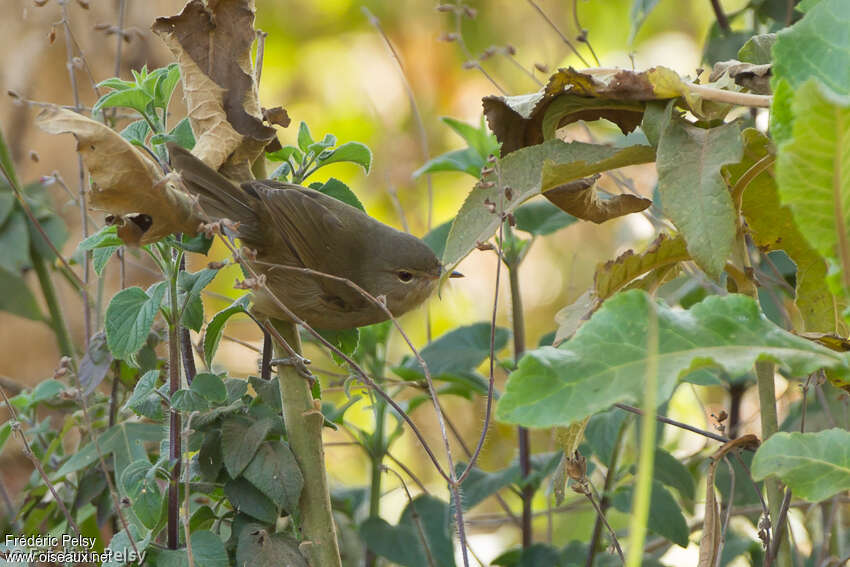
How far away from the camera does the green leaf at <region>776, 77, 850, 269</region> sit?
0.76 meters

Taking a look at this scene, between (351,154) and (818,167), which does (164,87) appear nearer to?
(351,154)

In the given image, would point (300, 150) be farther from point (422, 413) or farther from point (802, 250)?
point (422, 413)

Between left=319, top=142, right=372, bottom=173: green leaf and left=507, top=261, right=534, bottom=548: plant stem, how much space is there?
0.49m

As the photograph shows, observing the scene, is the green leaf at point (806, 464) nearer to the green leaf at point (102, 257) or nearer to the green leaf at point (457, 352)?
the green leaf at point (457, 352)

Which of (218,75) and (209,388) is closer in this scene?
(209,388)

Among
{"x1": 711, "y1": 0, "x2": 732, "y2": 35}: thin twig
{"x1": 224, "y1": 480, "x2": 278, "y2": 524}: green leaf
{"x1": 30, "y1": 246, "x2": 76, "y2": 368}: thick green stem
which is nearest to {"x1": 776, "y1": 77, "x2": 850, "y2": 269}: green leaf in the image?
{"x1": 224, "y1": 480, "x2": 278, "y2": 524}: green leaf

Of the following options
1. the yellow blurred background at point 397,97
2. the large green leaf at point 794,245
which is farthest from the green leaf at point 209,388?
the yellow blurred background at point 397,97

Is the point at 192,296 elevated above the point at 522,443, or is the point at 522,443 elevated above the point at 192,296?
the point at 192,296

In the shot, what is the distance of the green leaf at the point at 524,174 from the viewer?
1.13 m

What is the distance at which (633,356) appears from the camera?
0.88 m

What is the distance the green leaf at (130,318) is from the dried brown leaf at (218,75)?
8.9 inches

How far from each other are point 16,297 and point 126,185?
102cm

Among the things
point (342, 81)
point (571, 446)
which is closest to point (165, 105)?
point (571, 446)

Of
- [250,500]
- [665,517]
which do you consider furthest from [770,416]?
[250,500]
